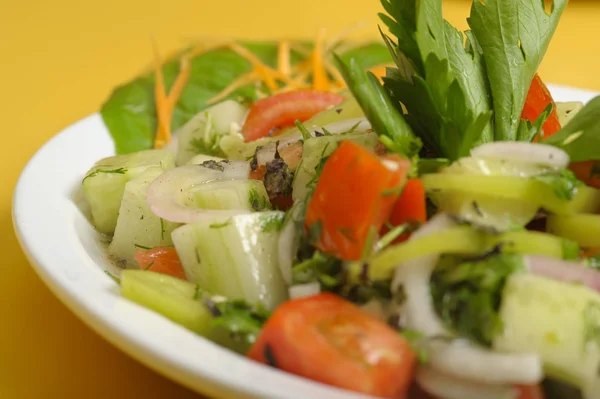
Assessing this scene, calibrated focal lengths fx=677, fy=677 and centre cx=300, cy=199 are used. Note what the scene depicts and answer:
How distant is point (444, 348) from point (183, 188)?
3.00ft

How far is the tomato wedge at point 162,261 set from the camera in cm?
181

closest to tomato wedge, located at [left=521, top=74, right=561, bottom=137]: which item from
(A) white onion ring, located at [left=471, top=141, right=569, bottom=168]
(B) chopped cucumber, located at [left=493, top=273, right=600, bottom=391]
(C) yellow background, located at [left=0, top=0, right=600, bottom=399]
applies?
(C) yellow background, located at [left=0, top=0, right=600, bottom=399]

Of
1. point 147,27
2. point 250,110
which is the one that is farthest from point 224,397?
point 147,27

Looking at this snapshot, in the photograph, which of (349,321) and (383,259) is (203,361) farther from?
(383,259)

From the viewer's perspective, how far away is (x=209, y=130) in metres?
2.62

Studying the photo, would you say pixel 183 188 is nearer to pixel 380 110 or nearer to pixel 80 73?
pixel 380 110

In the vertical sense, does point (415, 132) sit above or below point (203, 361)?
above

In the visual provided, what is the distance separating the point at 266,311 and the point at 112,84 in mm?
3032

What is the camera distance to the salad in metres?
1.34

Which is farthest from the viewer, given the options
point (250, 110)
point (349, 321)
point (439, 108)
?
point (250, 110)

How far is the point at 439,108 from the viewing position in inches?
70.0

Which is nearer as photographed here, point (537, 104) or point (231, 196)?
point (231, 196)

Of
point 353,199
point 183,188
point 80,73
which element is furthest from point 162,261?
point 80,73

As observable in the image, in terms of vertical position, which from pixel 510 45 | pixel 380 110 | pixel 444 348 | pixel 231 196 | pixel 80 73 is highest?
pixel 510 45
